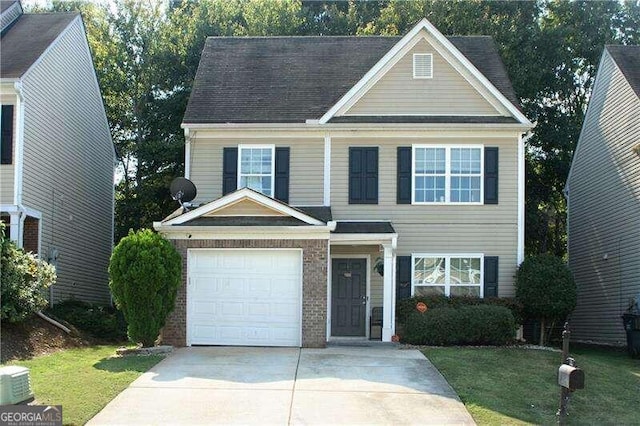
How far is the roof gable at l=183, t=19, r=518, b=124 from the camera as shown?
65.5 feet

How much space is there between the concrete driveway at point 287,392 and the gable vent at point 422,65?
8.01 meters

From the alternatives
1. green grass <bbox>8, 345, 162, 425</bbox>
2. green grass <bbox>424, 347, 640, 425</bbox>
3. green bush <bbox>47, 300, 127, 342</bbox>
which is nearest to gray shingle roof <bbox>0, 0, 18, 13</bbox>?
green bush <bbox>47, 300, 127, 342</bbox>

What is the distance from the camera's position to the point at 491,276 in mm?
19078

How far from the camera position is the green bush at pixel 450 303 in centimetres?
1814

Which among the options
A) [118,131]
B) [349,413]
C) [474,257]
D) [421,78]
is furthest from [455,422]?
[118,131]

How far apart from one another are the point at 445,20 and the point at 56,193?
1685cm

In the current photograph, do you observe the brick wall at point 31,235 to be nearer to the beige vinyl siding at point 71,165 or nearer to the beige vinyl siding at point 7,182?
the beige vinyl siding at point 71,165

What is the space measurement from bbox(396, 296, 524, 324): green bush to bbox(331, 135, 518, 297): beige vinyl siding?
792 millimetres

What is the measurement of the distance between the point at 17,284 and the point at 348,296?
7881mm

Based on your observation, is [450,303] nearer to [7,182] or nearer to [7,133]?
[7,182]

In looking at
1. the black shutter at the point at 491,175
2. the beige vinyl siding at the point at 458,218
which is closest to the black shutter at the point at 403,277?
the beige vinyl siding at the point at 458,218

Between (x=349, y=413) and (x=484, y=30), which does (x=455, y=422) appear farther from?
(x=484, y=30)

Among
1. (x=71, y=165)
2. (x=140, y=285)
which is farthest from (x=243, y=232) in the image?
(x=71, y=165)

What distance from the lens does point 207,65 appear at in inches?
864
